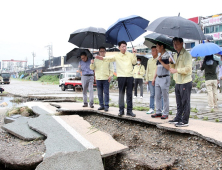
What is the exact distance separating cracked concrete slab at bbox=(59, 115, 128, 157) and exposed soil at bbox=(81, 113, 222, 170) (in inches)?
8.0

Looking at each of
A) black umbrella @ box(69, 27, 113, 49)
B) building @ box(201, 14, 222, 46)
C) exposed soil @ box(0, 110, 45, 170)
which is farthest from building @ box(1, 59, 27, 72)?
exposed soil @ box(0, 110, 45, 170)

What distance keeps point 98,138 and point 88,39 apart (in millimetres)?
3913

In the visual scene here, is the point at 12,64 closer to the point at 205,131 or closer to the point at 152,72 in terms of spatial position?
the point at 152,72

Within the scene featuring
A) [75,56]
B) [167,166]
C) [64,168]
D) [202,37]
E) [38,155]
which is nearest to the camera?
[64,168]

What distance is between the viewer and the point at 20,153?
3949 millimetres

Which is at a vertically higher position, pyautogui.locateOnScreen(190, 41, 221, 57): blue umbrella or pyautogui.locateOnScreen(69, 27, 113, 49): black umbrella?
pyautogui.locateOnScreen(69, 27, 113, 49): black umbrella

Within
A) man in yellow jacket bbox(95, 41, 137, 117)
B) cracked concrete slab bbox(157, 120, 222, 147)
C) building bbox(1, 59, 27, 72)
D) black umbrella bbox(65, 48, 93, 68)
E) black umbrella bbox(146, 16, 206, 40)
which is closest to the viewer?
cracked concrete slab bbox(157, 120, 222, 147)

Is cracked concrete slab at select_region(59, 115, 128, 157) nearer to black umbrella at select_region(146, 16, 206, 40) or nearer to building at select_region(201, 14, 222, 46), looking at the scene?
black umbrella at select_region(146, 16, 206, 40)

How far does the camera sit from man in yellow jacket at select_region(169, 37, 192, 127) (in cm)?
433

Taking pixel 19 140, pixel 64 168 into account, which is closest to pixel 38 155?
pixel 64 168

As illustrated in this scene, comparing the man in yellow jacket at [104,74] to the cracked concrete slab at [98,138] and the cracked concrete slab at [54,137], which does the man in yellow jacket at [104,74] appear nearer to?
the cracked concrete slab at [98,138]

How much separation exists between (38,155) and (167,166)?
83.8 inches

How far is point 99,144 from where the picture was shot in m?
4.08

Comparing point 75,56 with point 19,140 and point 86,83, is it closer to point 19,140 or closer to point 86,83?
point 86,83
